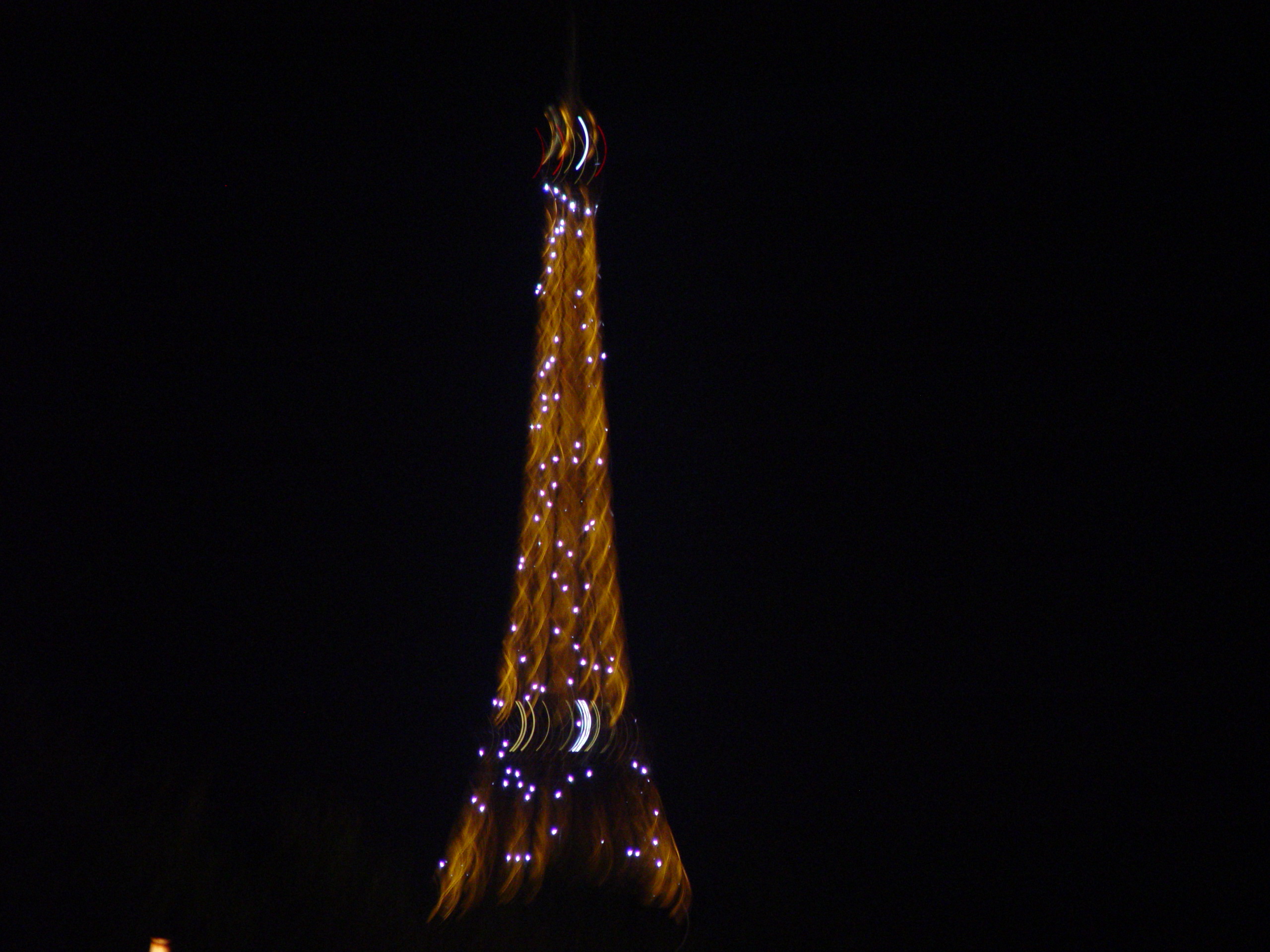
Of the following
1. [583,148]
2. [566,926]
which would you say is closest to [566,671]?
[566,926]

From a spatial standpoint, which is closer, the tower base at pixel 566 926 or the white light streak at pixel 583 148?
the tower base at pixel 566 926

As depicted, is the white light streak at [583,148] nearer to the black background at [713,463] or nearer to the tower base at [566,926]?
the black background at [713,463]

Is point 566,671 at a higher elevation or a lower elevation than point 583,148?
lower

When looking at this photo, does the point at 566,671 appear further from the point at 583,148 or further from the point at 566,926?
the point at 583,148

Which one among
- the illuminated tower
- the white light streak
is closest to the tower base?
the illuminated tower

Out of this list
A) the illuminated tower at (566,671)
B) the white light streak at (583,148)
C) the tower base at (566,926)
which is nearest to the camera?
the tower base at (566,926)

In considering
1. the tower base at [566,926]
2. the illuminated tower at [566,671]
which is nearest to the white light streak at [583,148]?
the illuminated tower at [566,671]

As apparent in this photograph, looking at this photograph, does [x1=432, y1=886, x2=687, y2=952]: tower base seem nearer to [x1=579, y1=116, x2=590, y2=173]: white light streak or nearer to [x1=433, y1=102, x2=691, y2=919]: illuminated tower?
[x1=433, y1=102, x2=691, y2=919]: illuminated tower

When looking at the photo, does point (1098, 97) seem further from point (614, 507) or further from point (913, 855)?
point (913, 855)

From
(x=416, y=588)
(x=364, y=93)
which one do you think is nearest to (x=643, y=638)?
(x=416, y=588)

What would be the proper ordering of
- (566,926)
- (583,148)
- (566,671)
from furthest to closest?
(583,148)
(566,671)
(566,926)
